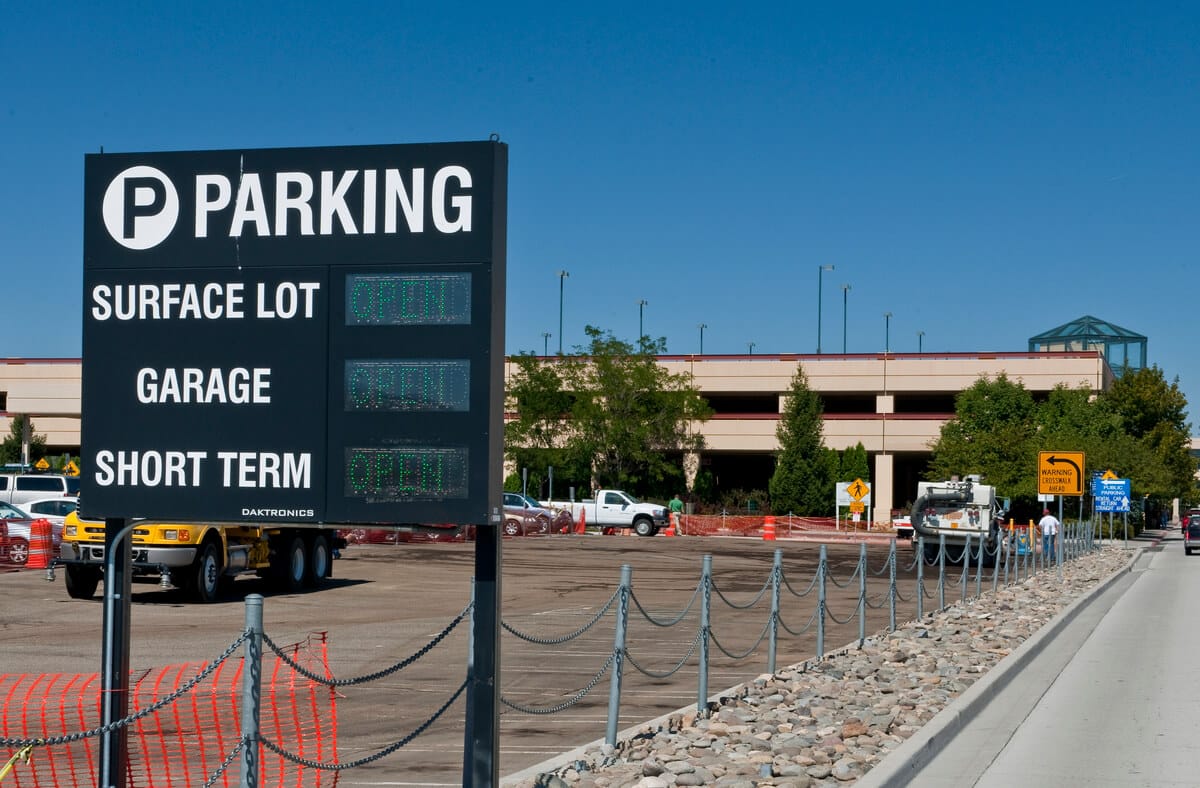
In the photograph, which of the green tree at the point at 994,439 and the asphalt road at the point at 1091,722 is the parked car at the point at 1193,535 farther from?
the asphalt road at the point at 1091,722

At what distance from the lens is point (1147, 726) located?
12.1m

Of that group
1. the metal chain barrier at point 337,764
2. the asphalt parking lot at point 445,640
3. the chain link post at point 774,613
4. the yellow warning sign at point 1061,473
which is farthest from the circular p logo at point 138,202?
the yellow warning sign at point 1061,473

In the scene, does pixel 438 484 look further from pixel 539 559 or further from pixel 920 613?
pixel 539 559

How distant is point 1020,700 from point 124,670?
9294 millimetres

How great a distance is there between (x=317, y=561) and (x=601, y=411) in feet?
165

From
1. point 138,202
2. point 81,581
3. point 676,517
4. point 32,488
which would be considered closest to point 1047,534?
point 676,517

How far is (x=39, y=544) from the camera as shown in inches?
1184

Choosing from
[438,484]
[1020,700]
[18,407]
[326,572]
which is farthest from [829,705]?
[18,407]

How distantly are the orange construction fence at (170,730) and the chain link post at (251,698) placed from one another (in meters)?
1.62

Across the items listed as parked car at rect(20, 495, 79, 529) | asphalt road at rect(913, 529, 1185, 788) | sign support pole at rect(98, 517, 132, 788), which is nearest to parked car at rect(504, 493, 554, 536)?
parked car at rect(20, 495, 79, 529)

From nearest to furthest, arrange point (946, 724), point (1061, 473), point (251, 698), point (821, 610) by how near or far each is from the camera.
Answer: point (251, 698) → point (946, 724) → point (821, 610) → point (1061, 473)

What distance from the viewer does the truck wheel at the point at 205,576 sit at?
72.1 ft

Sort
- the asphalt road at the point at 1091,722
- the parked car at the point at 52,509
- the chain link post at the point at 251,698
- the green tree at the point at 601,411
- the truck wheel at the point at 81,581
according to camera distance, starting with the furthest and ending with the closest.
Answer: the green tree at the point at 601,411 < the parked car at the point at 52,509 < the truck wheel at the point at 81,581 < the asphalt road at the point at 1091,722 < the chain link post at the point at 251,698

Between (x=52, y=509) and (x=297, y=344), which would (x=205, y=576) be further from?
(x=297, y=344)
